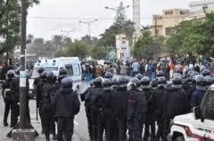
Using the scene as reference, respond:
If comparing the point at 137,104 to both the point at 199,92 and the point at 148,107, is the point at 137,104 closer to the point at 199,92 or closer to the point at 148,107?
the point at 148,107

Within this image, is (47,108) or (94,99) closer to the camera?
(94,99)

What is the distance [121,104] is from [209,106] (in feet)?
11.6

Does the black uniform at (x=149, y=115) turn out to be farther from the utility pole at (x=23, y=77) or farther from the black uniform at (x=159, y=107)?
the utility pole at (x=23, y=77)

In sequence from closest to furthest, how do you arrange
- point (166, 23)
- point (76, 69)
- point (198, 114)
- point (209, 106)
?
point (209, 106) → point (198, 114) → point (76, 69) → point (166, 23)

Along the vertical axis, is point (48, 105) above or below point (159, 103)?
below

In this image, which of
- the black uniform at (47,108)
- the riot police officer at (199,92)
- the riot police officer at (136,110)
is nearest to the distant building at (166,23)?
the black uniform at (47,108)

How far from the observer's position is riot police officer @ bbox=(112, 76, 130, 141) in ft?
40.8

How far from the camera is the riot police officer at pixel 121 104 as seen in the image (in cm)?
1245

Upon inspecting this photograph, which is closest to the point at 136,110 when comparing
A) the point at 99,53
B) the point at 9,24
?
the point at 9,24

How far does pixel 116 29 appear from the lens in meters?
135

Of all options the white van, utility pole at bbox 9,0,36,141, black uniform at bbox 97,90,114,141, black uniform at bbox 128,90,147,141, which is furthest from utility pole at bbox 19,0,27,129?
the white van

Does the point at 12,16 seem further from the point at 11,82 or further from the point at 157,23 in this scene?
the point at 157,23

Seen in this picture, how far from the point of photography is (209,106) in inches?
363

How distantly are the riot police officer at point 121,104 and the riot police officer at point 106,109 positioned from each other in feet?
1.28
